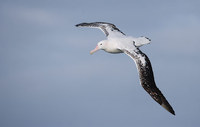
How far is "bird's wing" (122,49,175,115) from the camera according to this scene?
18.3 m

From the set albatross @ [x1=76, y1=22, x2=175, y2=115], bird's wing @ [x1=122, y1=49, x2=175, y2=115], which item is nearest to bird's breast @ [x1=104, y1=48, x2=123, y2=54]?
albatross @ [x1=76, y1=22, x2=175, y2=115]

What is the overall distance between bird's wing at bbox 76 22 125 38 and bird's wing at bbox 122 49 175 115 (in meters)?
3.50

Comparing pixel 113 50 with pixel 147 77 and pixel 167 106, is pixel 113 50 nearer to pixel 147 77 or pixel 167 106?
pixel 147 77

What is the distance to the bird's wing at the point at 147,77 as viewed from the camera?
18328 mm

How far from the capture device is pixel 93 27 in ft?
81.8

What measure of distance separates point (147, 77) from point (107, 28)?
651 cm

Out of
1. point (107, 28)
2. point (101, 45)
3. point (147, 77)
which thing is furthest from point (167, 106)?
point (107, 28)

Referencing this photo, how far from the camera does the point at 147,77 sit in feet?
62.0

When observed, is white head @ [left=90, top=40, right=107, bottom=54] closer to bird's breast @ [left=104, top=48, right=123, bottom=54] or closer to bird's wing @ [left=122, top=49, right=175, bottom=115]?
bird's breast @ [left=104, top=48, right=123, bottom=54]

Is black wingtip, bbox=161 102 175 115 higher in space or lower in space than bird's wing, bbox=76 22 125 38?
lower

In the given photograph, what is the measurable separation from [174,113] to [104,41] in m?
5.79

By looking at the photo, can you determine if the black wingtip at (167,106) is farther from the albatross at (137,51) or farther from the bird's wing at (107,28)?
the bird's wing at (107,28)

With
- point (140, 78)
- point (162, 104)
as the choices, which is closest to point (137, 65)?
point (140, 78)

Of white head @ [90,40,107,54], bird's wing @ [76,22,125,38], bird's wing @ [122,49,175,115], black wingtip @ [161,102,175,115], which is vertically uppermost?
bird's wing @ [76,22,125,38]
